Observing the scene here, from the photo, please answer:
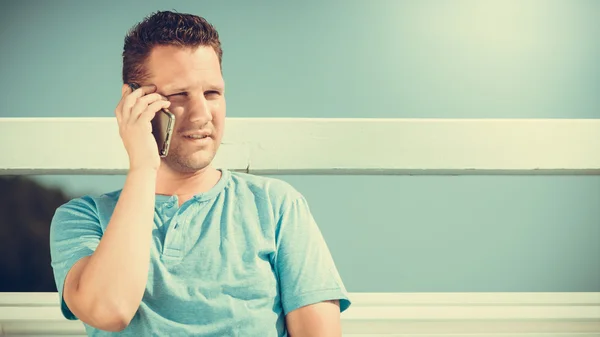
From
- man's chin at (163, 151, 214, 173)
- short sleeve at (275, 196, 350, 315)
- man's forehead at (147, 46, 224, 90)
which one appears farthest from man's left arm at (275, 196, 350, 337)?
man's forehead at (147, 46, 224, 90)

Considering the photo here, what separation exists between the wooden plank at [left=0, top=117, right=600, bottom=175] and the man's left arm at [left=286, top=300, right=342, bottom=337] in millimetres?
522

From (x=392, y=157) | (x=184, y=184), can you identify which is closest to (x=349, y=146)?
(x=392, y=157)

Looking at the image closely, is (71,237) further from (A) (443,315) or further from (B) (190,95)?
(A) (443,315)

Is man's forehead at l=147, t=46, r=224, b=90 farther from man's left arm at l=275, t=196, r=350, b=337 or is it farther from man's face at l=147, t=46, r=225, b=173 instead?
man's left arm at l=275, t=196, r=350, b=337

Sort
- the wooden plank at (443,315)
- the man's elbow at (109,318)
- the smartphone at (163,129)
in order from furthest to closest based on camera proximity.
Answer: the wooden plank at (443,315), the smartphone at (163,129), the man's elbow at (109,318)

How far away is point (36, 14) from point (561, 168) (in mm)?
1491

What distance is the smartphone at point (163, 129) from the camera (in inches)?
44.9

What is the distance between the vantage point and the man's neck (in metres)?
1.23

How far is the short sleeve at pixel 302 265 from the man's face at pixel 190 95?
22 centimetres

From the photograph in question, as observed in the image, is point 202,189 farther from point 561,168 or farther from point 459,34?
point 561,168

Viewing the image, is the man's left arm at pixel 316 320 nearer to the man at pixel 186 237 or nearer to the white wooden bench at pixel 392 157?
the man at pixel 186 237

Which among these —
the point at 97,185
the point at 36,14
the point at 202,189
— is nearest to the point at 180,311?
the point at 202,189

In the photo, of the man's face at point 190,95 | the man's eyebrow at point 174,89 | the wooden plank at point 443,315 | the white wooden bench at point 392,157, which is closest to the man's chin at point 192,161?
the man's face at point 190,95

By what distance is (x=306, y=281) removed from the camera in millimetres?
1072
